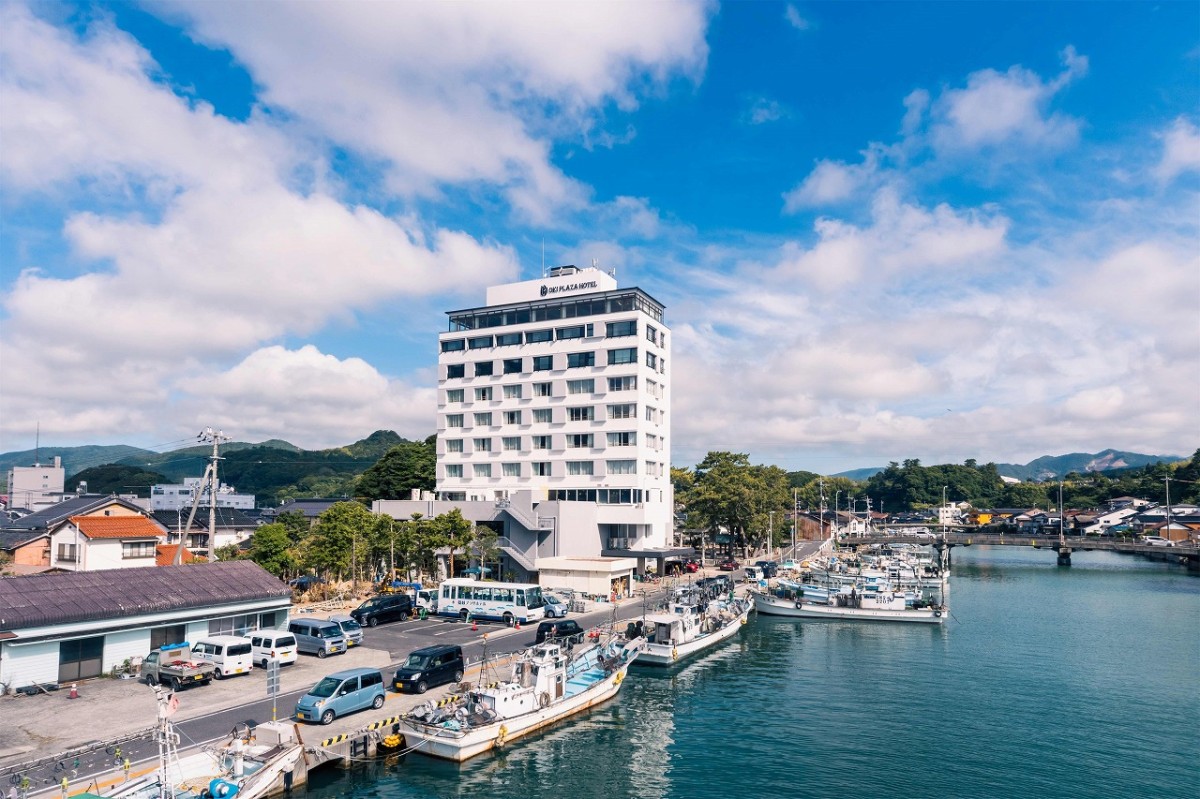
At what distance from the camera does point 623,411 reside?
295 feet

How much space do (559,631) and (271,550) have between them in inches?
1263

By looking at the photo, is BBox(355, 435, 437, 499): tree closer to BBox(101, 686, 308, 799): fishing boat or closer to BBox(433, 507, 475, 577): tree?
BBox(433, 507, 475, 577): tree

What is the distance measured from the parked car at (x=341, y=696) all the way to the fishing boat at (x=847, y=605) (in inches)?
2094

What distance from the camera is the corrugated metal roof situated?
3716 cm

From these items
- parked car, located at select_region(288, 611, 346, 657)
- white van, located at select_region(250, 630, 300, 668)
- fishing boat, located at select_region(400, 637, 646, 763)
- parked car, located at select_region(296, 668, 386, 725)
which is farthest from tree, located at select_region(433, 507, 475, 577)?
parked car, located at select_region(296, 668, 386, 725)

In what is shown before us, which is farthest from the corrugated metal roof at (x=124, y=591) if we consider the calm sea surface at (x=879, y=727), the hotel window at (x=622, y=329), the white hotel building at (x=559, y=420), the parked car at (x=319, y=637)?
the hotel window at (x=622, y=329)

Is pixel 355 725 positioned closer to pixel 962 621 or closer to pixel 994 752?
pixel 994 752

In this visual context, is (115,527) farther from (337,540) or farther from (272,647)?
(272,647)

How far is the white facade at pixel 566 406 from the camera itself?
89250 mm

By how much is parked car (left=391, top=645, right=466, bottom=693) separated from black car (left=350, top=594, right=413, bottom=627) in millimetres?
16549

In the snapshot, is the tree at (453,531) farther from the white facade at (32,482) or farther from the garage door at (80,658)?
the white facade at (32,482)

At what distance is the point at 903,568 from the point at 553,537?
209 feet

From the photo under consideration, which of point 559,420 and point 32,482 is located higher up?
point 559,420

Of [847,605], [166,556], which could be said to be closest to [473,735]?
[847,605]
